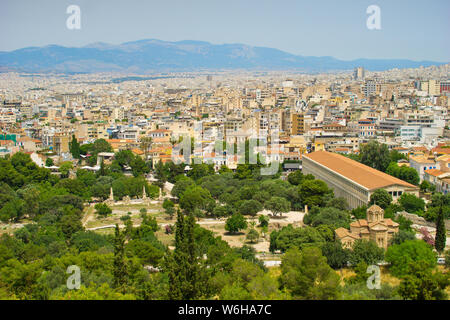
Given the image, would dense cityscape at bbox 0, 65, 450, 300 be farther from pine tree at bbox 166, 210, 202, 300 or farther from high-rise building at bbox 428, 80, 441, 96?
high-rise building at bbox 428, 80, 441, 96

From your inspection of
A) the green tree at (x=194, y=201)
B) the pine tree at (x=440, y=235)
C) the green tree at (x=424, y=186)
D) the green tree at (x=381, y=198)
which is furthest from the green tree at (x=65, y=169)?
the pine tree at (x=440, y=235)

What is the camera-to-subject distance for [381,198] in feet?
49.7

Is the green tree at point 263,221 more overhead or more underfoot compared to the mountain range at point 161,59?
more underfoot

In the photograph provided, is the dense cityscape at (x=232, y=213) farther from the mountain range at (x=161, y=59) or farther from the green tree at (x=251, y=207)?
the mountain range at (x=161, y=59)

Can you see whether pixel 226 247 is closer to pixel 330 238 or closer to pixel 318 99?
pixel 330 238

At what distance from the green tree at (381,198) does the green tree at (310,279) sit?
6.03m

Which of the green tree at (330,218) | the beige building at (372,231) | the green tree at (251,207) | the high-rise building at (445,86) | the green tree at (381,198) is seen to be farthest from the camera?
the high-rise building at (445,86)

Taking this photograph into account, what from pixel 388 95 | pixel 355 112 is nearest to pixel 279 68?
pixel 388 95

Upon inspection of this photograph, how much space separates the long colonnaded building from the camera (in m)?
15.8

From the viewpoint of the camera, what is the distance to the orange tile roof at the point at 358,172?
15.9 metres

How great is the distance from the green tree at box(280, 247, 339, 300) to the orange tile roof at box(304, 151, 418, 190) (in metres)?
6.79

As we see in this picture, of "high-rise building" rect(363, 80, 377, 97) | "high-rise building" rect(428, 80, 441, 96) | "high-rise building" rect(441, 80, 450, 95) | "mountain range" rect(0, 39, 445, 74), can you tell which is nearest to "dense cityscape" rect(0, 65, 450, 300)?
"mountain range" rect(0, 39, 445, 74)

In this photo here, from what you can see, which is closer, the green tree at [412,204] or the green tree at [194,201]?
the green tree at [412,204]

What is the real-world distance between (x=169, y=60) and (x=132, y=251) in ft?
273
